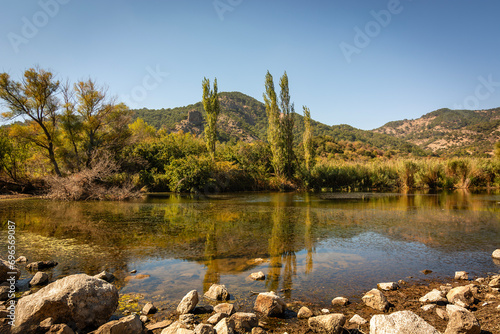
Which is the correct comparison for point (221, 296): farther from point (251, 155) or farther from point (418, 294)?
point (251, 155)

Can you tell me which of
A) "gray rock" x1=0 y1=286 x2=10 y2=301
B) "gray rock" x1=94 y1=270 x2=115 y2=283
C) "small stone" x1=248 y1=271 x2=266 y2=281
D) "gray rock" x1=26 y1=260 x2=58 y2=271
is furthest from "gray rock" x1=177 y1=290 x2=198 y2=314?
"gray rock" x1=26 y1=260 x2=58 y2=271

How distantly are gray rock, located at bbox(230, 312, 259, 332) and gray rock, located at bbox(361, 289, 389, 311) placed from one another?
1.52m

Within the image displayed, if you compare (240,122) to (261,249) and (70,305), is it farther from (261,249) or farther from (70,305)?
(70,305)

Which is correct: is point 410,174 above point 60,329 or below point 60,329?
above

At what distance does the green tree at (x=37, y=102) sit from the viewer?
19.3 meters

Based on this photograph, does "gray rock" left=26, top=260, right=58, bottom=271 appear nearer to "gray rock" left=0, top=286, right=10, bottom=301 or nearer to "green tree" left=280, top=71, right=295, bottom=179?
"gray rock" left=0, top=286, right=10, bottom=301

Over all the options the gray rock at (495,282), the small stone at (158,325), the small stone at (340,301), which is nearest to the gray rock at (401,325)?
the small stone at (340,301)

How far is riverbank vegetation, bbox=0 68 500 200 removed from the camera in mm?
19953

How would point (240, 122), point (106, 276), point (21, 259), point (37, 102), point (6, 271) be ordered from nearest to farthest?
point (6, 271), point (106, 276), point (21, 259), point (37, 102), point (240, 122)

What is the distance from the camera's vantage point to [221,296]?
3855 millimetres

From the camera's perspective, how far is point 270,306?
11.1ft

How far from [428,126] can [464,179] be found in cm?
10053

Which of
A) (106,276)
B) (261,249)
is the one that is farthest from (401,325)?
(106,276)

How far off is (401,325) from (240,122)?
78.9m
